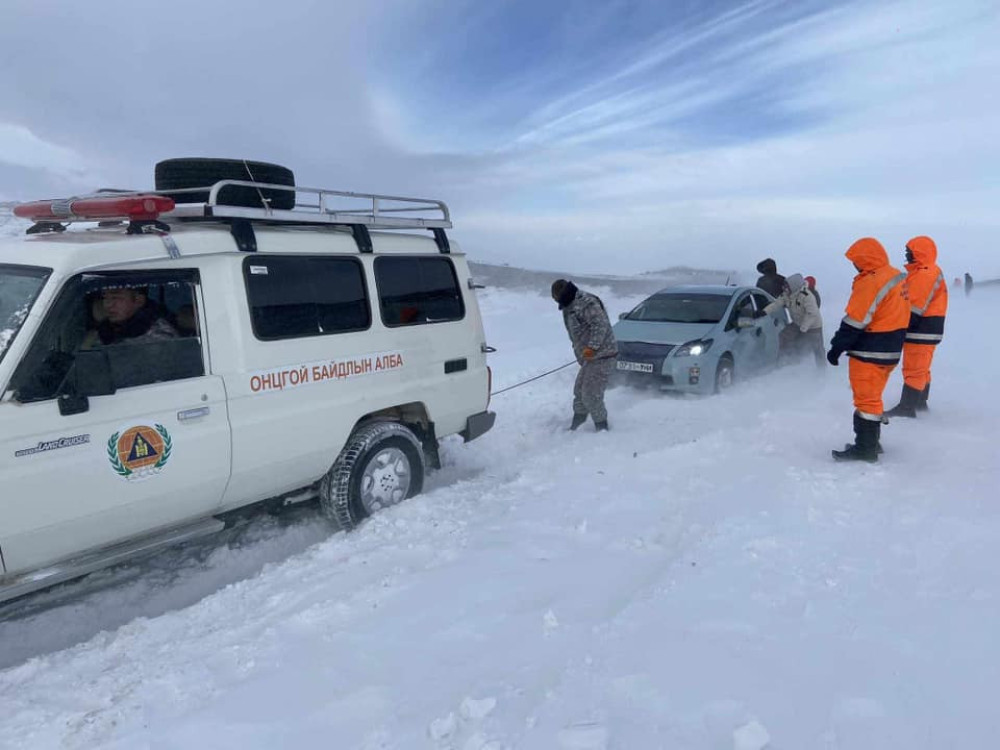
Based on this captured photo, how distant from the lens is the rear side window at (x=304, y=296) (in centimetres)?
412

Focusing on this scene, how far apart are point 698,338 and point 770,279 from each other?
9.51 ft

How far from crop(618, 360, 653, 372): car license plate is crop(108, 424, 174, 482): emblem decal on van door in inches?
250

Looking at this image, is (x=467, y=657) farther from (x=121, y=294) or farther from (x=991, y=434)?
→ (x=991, y=434)

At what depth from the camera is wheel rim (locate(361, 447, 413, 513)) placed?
15.7ft

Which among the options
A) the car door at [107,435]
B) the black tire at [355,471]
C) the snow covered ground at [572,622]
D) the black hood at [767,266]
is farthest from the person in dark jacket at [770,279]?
the car door at [107,435]

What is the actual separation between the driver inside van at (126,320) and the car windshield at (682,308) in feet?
23.8

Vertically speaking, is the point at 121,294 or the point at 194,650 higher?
the point at 121,294

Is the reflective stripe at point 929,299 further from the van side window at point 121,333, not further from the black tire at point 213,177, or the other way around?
the van side window at point 121,333

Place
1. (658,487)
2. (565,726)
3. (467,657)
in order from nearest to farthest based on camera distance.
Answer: (565,726)
(467,657)
(658,487)

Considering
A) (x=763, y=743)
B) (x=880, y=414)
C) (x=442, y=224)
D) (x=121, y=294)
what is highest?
(x=442, y=224)

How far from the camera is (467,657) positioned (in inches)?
117

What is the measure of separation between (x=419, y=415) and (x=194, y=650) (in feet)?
8.22

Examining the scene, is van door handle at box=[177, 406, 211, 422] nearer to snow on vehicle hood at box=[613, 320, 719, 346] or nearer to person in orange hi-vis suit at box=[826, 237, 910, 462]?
person in orange hi-vis suit at box=[826, 237, 910, 462]

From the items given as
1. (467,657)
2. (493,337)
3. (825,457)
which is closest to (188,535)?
(467,657)
